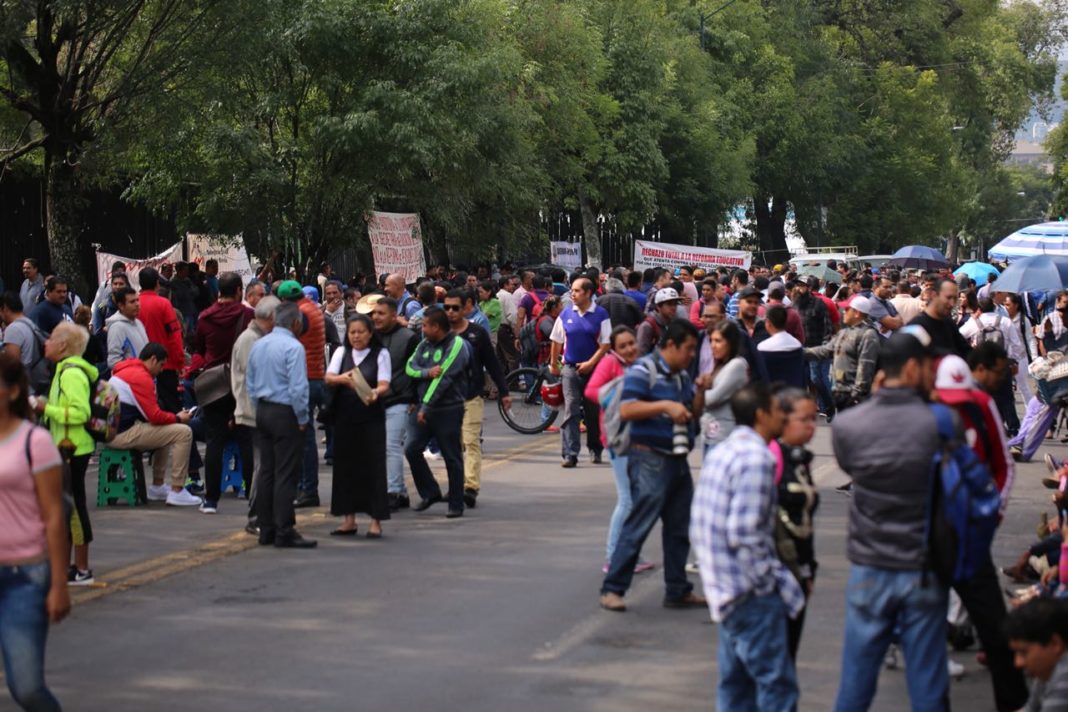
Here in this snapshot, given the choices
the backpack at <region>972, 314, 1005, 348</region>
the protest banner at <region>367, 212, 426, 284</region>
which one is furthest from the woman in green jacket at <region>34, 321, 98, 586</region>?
the protest banner at <region>367, 212, 426, 284</region>

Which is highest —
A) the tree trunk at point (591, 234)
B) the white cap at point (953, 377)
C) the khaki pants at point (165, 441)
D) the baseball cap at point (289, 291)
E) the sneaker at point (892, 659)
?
the tree trunk at point (591, 234)

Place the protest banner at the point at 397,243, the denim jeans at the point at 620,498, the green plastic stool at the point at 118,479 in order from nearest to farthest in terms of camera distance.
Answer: the denim jeans at the point at 620,498
the green plastic stool at the point at 118,479
the protest banner at the point at 397,243

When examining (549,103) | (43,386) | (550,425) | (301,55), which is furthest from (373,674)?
(549,103)

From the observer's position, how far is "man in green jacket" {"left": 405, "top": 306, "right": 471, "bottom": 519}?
12016 mm

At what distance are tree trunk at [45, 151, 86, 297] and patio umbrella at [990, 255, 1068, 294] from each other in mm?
12723

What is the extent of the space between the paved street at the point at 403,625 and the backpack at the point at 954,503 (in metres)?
1.61

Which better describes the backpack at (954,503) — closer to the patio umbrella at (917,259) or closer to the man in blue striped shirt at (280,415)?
the man in blue striped shirt at (280,415)

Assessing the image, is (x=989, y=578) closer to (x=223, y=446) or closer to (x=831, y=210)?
(x=223, y=446)

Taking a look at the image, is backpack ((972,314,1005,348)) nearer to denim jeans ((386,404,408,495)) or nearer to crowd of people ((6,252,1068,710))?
crowd of people ((6,252,1068,710))

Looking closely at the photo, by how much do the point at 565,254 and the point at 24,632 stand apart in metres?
34.4

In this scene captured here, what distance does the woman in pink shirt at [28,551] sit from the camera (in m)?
5.65

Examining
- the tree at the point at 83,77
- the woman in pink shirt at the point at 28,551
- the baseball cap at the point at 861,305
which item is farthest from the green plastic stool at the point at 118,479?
the tree at the point at 83,77

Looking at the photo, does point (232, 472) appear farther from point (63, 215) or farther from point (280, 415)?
point (63, 215)

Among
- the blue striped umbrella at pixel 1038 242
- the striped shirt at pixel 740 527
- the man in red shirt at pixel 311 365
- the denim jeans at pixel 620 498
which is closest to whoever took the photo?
the striped shirt at pixel 740 527
